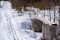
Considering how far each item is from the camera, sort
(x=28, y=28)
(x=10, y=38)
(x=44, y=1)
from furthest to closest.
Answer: (x=44, y=1), (x=28, y=28), (x=10, y=38)

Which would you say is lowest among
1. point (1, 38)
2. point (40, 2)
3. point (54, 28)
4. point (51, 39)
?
point (1, 38)

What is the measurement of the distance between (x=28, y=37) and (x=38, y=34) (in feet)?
0.75

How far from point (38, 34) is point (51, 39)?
76cm

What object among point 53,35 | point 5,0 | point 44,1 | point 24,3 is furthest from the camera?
point 5,0

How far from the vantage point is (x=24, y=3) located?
17.7ft

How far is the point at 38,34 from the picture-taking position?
10.4 feet

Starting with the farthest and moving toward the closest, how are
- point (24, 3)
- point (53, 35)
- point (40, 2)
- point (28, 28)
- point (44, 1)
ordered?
1. point (24, 3)
2. point (40, 2)
3. point (44, 1)
4. point (28, 28)
5. point (53, 35)

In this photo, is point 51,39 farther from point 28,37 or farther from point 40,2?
point 40,2

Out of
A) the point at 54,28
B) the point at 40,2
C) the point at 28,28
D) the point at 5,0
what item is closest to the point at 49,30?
the point at 54,28

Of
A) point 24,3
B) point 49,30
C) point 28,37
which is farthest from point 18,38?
point 24,3

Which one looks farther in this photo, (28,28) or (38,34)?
(28,28)

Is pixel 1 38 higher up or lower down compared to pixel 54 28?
lower down

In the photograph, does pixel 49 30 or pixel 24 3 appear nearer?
pixel 49 30

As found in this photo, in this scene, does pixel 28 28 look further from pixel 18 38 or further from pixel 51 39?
pixel 51 39
